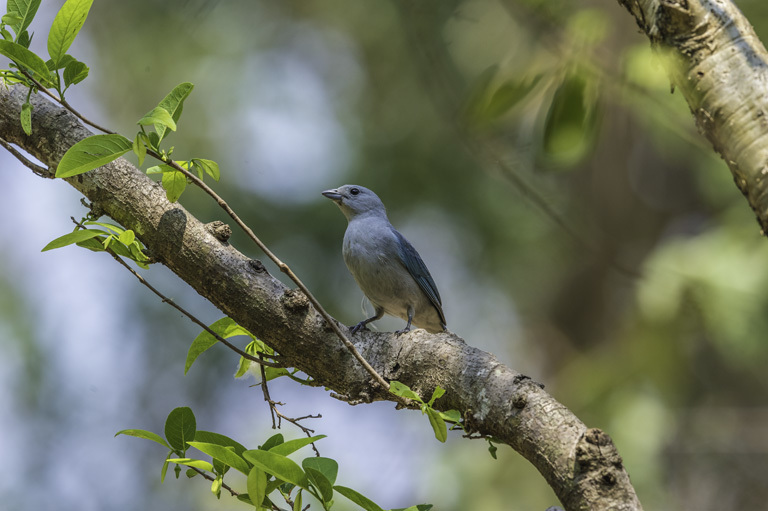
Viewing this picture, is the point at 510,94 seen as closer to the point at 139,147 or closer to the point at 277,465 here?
the point at 139,147

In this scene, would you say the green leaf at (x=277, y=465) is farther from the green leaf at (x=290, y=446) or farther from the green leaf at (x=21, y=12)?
the green leaf at (x=21, y=12)

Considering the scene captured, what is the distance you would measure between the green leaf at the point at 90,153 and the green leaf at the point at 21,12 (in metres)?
0.53

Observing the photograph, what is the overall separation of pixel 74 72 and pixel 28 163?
45cm

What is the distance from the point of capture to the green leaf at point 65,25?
185 centimetres

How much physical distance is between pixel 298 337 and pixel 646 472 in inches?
127

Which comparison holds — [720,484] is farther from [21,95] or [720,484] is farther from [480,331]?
[21,95]

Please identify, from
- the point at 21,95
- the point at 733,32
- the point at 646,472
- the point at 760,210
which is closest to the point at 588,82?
the point at 733,32

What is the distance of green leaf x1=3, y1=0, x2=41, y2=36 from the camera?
6.52 feet

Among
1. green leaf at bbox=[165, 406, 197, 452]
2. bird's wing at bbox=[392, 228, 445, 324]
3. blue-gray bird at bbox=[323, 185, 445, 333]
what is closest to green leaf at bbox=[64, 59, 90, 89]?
green leaf at bbox=[165, 406, 197, 452]

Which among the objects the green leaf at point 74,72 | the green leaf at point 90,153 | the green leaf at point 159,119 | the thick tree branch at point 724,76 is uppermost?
the thick tree branch at point 724,76

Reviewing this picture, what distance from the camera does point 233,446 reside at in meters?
1.81

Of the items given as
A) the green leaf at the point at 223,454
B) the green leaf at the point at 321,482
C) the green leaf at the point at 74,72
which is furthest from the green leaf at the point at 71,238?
the green leaf at the point at 321,482

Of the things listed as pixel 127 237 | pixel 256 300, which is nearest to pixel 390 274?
pixel 256 300

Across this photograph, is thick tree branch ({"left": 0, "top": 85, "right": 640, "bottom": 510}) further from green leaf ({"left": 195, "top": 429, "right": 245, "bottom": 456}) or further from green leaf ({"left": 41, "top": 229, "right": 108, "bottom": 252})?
green leaf ({"left": 195, "top": 429, "right": 245, "bottom": 456})
